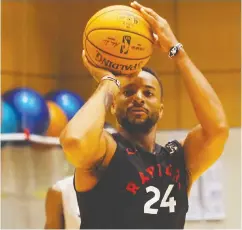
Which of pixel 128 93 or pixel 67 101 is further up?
pixel 67 101

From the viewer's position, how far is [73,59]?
182 inches

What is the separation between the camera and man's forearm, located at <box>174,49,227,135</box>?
1668 millimetres

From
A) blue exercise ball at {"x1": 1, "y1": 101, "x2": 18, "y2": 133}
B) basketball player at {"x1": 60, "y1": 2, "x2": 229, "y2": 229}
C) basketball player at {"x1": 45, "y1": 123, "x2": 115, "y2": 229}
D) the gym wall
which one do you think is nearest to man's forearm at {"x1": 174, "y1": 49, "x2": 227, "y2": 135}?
basketball player at {"x1": 60, "y1": 2, "x2": 229, "y2": 229}

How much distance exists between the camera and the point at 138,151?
1665mm

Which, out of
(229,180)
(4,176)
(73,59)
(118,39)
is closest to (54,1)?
(73,59)

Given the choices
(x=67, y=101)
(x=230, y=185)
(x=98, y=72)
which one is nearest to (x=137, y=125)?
(x=98, y=72)

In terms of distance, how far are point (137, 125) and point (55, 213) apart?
1013mm

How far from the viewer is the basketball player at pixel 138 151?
154 centimetres

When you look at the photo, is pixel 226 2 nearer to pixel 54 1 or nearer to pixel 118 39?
pixel 54 1

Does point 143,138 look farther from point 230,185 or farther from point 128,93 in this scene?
point 230,185

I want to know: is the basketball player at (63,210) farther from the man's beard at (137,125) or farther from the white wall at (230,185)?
the white wall at (230,185)

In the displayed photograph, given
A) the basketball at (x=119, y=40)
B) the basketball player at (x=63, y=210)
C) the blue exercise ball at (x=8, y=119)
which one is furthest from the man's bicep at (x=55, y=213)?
the basketball at (x=119, y=40)

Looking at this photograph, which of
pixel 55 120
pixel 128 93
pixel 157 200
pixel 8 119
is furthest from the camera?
pixel 55 120

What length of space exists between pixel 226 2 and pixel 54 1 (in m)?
1.49
